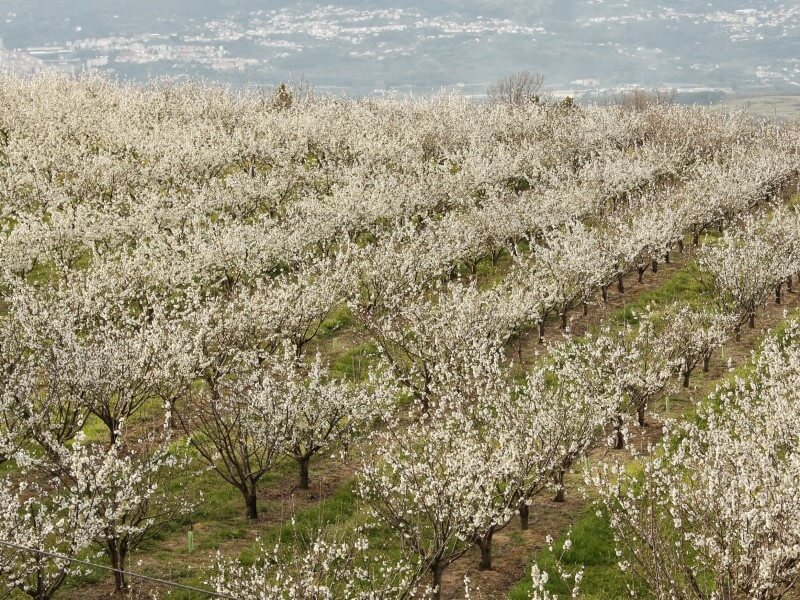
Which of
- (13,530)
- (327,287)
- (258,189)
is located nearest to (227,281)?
(327,287)

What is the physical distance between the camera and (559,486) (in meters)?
15.2

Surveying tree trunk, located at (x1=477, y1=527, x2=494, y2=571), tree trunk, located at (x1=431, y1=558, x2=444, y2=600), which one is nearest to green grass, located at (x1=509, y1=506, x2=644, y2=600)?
tree trunk, located at (x1=477, y1=527, x2=494, y2=571)

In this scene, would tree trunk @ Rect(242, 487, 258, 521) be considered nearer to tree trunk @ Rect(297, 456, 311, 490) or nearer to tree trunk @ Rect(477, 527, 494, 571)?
tree trunk @ Rect(297, 456, 311, 490)

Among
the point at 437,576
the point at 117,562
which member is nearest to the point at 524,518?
the point at 437,576

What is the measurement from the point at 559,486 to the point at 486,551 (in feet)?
8.28

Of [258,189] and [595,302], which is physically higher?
[258,189]

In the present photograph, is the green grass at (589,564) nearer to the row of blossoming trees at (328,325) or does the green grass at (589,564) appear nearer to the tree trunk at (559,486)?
the row of blossoming trees at (328,325)

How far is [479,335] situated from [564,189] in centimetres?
2128

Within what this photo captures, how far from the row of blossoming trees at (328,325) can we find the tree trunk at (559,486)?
32 cm

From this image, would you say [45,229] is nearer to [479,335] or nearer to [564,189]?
[479,335]

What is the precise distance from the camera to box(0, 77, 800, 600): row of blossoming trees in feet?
40.3

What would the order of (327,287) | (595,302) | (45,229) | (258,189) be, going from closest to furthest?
1. (327,287)
2. (45,229)
3. (595,302)
4. (258,189)

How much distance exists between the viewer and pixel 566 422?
1373cm

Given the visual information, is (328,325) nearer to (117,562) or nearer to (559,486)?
(559,486)
